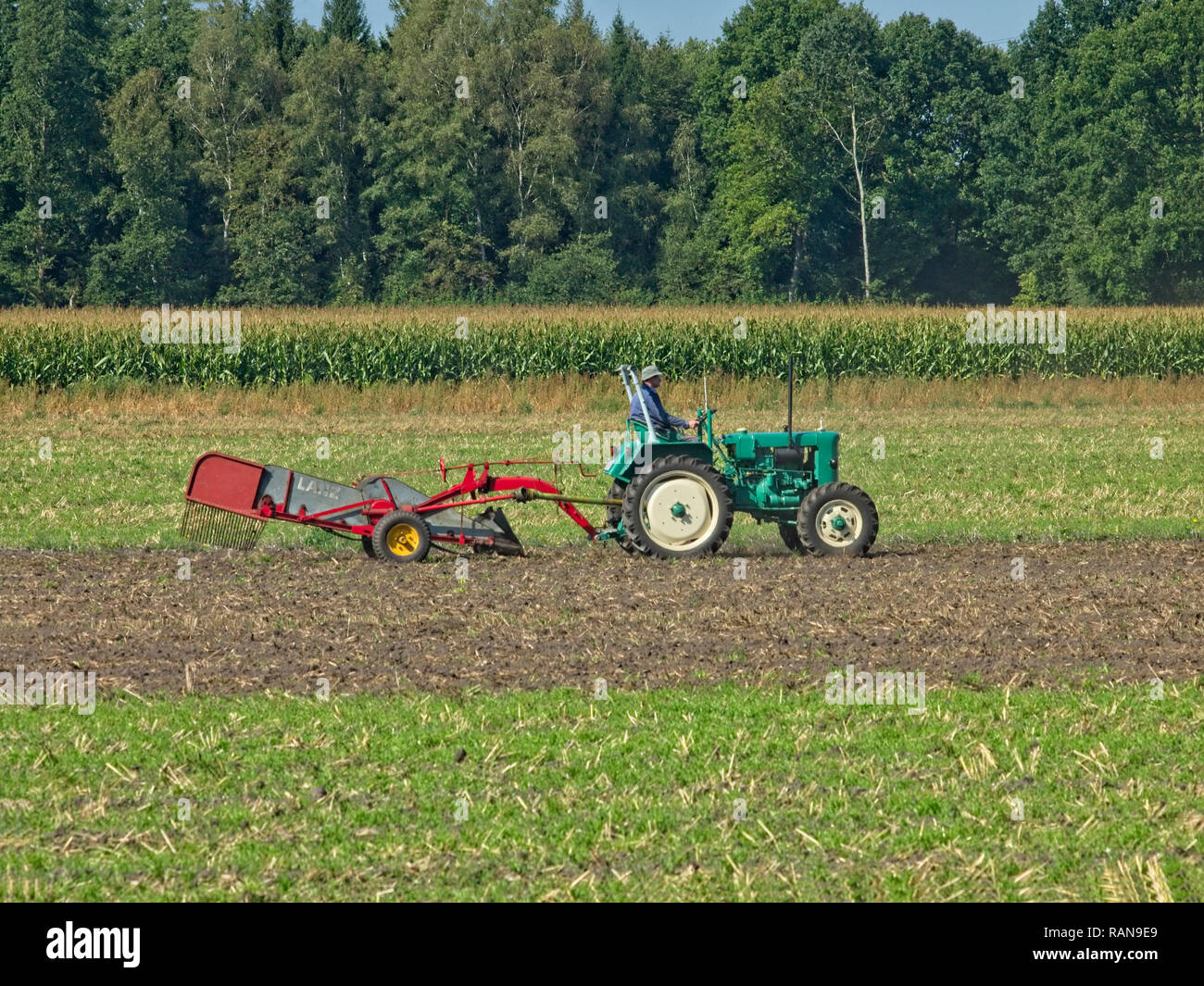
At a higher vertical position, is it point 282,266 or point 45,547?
point 282,266

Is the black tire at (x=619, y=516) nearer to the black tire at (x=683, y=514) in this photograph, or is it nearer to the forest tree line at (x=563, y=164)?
the black tire at (x=683, y=514)

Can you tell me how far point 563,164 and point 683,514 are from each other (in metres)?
53.1

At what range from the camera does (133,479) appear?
67.8ft

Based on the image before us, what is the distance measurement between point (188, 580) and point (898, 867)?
8.53 metres

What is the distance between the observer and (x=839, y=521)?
14484 mm

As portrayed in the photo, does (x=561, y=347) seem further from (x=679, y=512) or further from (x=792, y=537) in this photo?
(x=679, y=512)

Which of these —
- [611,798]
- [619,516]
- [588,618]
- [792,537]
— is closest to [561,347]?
[792,537]

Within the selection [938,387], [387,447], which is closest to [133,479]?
[387,447]

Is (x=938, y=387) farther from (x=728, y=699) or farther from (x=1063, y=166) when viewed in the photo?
(x=1063, y=166)

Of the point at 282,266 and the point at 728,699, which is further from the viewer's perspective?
the point at 282,266

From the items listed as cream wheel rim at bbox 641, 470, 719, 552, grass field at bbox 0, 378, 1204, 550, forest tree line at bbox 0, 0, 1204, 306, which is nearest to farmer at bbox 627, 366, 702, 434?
cream wheel rim at bbox 641, 470, 719, 552

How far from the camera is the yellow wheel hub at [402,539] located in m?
14.1

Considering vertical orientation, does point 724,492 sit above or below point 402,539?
above

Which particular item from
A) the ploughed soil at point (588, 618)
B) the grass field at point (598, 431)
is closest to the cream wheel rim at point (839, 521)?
the ploughed soil at point (588, 618)
